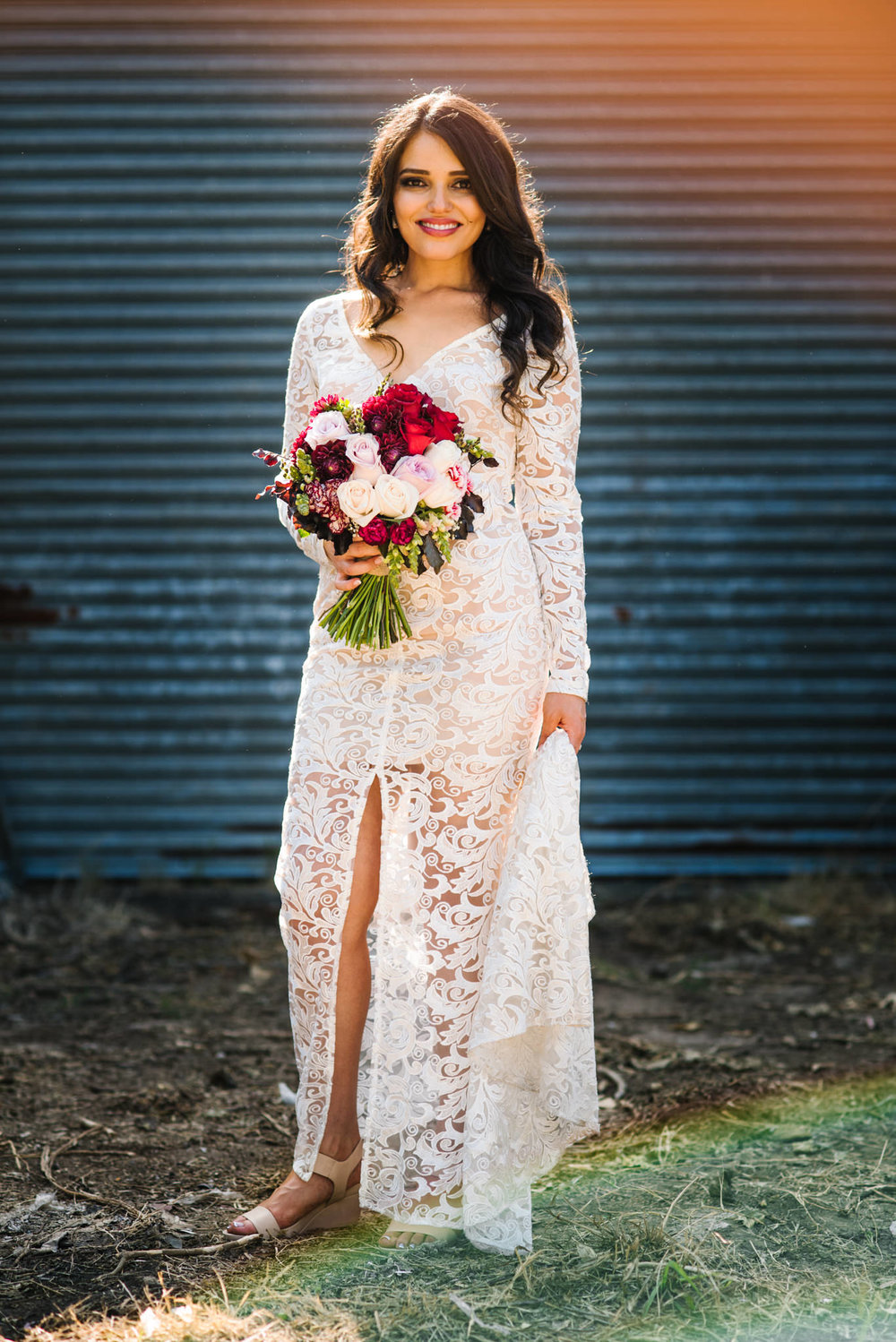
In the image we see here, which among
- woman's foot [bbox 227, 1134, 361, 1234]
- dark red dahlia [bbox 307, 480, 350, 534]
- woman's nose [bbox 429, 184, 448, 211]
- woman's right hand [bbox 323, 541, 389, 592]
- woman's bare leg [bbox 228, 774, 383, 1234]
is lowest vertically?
woman's foot [bbox 227, 1134, 361, 1234]

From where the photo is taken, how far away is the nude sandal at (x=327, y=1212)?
2.81 m

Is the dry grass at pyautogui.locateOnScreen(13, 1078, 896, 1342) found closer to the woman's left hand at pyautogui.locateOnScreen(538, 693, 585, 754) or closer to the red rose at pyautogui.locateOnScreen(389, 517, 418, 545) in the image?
the woman's left hand at pyautogui.locateOnScreen(538, 693, 585, 754)

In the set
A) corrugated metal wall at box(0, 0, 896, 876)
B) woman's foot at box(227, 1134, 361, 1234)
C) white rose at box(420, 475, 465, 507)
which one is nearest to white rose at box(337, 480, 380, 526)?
white rose at box(420, 475, 465, 507)

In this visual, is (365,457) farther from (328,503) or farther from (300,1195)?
(300,1195)

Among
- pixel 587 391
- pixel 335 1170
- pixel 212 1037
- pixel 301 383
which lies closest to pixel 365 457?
pixel 301 383

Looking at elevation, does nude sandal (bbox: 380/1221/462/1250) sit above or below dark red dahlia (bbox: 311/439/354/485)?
below

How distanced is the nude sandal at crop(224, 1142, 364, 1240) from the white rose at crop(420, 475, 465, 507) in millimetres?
1402

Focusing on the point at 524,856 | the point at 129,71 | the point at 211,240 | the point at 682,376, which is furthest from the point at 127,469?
the point at 524,856

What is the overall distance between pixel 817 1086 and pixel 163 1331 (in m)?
2.11

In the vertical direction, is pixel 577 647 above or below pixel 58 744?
above

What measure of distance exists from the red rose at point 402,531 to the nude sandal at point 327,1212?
132 centimetres

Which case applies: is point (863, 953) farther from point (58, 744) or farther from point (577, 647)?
point (58, 744)

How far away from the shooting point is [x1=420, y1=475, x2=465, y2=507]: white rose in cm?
264

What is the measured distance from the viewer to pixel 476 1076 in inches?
106
